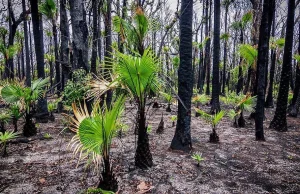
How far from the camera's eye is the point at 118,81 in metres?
4.54

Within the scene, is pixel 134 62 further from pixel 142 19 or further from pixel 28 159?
pixel 28 159

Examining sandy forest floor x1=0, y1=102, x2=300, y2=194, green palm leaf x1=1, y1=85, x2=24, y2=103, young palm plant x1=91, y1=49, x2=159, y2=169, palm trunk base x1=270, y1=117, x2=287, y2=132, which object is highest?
young palm plant x1=91, y1=49, x2=159, y2=169

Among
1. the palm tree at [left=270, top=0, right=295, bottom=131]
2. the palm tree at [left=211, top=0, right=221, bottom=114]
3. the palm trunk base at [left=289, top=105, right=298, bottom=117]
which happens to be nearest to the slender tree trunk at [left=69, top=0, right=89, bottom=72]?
the palm tree at [left=211, top=0, right=221, bottom=114]

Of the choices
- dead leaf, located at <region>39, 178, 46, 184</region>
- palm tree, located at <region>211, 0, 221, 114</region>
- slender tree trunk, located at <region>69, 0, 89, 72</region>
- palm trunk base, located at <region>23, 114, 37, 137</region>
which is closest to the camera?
dead leaf, located at <region>39, 178, 46, 184</region>

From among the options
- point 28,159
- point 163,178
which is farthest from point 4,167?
point 163,178

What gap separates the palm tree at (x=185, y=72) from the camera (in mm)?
5863

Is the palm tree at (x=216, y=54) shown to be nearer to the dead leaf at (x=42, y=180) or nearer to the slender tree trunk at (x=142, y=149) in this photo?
the slender tree trunk at (x=142, y=149)

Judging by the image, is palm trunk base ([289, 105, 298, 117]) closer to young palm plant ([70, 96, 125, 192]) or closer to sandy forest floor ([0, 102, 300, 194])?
sandy forest floor ([0, 102, 300, 194])

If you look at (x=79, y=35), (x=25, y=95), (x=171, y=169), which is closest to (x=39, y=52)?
(x=79, y=35)

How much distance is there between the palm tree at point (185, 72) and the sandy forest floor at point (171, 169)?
1.21 feet

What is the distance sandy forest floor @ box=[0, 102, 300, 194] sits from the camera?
171 inches

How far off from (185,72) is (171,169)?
7.54ft

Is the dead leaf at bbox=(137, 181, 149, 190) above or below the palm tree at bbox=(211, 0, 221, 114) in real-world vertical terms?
below

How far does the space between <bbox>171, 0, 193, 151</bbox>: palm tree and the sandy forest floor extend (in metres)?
0.37
